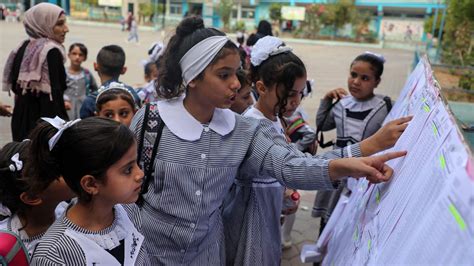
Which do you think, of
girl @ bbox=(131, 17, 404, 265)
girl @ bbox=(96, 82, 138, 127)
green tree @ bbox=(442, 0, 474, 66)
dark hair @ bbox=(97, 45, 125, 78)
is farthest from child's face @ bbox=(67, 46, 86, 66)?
green tree @ bbox=(442, 0, 474, 66)

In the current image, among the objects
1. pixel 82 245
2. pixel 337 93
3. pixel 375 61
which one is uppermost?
pixel 375 61

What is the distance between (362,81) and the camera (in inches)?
102

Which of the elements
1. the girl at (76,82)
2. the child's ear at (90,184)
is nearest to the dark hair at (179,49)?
the child's ear at (90,184)

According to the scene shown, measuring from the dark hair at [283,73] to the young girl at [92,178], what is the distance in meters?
0.86

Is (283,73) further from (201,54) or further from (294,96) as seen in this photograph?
(201,54)

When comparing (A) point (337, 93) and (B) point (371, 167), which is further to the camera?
(A) point (337, 93)

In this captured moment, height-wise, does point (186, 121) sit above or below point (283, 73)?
below

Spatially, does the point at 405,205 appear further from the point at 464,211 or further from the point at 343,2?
the point at 343,2

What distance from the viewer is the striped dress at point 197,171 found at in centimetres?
152

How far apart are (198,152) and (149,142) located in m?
0.19

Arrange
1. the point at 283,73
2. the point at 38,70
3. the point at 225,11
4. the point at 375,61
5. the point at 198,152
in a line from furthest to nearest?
the point at 225,11
the point at 38,70
the point at 375,61
the point at 283,73
the point at 198,152

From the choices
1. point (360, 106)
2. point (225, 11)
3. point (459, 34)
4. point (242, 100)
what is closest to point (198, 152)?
point (242, 100)

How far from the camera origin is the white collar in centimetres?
155

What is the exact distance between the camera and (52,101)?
328 cm
